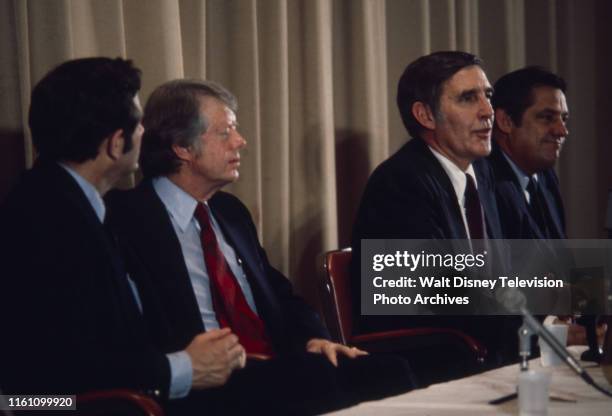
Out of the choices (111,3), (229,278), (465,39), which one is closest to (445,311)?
(229,278)

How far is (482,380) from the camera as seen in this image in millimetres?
1962

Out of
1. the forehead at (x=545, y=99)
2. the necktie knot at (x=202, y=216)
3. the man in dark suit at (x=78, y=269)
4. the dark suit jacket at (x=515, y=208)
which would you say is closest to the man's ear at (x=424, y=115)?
the dark suit jacket at (x=515, y=208)

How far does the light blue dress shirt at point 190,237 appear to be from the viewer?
266cm

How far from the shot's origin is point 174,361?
2.18m

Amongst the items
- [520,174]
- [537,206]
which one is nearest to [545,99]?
[520,174]

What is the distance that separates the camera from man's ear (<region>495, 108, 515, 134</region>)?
3.97 m

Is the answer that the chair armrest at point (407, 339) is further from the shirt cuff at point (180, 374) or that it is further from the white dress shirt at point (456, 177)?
the shirt cuff at point (180, 374)

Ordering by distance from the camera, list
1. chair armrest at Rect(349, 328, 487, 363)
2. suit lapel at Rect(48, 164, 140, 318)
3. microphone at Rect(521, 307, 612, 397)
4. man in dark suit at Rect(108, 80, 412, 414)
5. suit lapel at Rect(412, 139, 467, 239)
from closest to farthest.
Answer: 1. microphone at Rect(521, 307, 612, 397)
2. suit lapel at Rect(48, 164, 140, 318)
3. man in dark suit at Rect(108, 80, 412, 414)
4. chair armrest at Rect(349, 328, 487, 363)
5. suit lapel at Rect(412, 139, 467, 239)

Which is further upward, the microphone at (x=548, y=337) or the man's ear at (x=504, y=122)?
the man's ear at (x=504, y=122)

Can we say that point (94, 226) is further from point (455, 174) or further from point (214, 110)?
point (455, 174)

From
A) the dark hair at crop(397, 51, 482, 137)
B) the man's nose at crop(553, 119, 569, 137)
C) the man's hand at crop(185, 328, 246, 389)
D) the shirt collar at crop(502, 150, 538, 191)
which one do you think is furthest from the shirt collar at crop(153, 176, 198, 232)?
the man's nose at crop(553, 119, 569, 137)

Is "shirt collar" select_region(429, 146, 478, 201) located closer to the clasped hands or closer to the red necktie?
the red necktie

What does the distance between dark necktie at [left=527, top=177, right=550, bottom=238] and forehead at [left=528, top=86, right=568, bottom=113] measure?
311 millimetres

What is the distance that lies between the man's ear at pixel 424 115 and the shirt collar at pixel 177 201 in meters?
1.04
